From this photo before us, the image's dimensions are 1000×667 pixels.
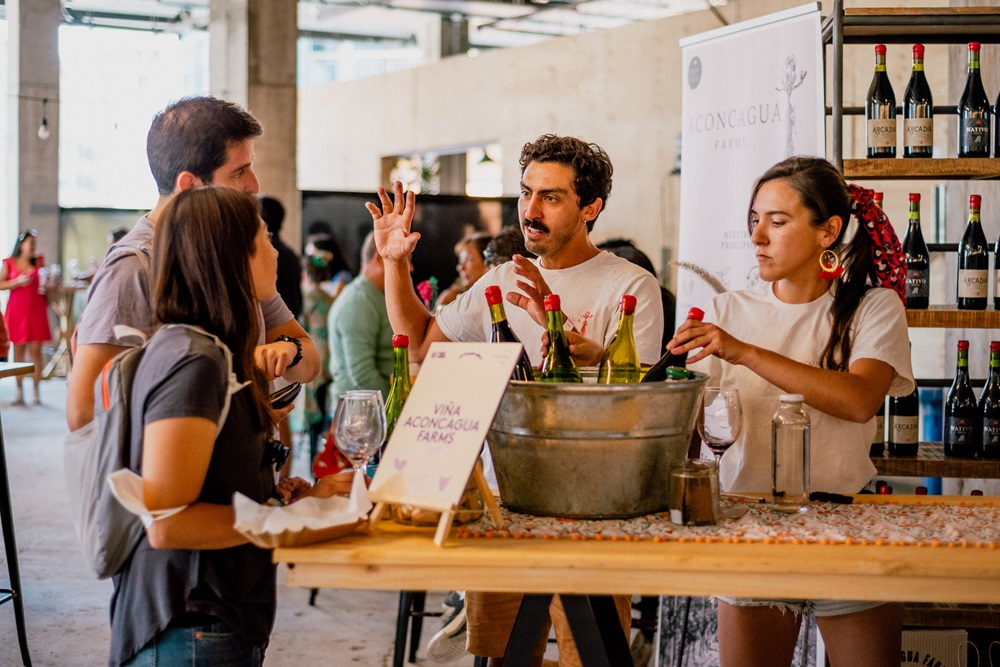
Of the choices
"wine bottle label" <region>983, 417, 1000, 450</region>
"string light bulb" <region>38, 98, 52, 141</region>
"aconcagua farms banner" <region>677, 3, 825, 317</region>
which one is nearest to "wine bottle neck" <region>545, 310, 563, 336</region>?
"aconcagua farms banner" <region>677, 3, 825, 317</region>

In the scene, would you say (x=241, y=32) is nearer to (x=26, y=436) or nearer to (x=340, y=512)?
(x=26, y=436)

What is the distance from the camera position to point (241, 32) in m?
8.72

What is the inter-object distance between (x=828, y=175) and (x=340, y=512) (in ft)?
4.02

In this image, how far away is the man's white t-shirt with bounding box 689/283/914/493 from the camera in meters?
2.02

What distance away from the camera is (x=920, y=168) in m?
2.87

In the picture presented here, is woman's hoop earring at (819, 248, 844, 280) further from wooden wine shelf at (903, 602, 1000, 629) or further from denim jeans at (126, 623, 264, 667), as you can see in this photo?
denim jeans at (126, 623, 264, 667)

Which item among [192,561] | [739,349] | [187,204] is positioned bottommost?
[192,561]

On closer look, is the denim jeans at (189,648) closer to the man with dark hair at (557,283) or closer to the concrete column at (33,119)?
the man with dark hair at (557,283)

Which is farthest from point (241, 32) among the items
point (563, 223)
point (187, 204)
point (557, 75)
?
point (187, 204)

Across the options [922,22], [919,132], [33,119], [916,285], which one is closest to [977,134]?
[919,132]

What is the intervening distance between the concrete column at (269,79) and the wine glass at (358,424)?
7224 millimetres

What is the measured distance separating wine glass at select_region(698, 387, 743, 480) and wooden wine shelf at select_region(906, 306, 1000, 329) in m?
1.40

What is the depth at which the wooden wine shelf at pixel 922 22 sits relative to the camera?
9.43 ft

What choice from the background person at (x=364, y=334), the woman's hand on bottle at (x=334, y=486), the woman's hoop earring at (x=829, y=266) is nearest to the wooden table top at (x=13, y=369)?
the background person at (x=364, y=334)
